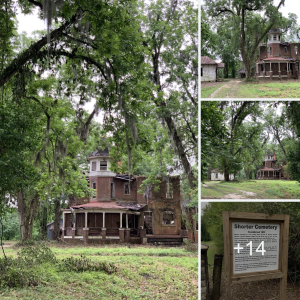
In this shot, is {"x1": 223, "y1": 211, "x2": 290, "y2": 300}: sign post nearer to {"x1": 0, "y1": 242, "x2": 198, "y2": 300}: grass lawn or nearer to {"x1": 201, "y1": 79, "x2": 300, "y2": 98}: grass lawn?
{"x1": 201, "y1": 79, "x2": 300, "y2": 98}: grass lawn

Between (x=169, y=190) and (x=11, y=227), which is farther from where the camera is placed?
(x=169, y=190)

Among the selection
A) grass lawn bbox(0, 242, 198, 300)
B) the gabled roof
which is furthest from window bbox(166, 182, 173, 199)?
the gabled roof

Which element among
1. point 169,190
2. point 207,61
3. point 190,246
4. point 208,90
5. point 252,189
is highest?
point 207,61

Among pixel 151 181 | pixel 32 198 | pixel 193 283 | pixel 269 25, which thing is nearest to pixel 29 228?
pixel 32 198

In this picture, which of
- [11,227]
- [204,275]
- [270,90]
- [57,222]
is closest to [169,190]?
[57,222]

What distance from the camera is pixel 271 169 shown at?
9.62 feet

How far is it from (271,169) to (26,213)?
5.23m

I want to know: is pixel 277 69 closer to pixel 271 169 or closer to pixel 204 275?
pixel 271 169

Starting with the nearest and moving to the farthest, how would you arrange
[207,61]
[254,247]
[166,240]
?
[254,247] → [207,61] → [166,240]

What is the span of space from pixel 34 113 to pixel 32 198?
166 centimetres

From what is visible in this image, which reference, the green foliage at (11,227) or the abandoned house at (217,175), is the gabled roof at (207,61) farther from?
the green foliage at (11,227)

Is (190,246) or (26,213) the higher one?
(26,213)

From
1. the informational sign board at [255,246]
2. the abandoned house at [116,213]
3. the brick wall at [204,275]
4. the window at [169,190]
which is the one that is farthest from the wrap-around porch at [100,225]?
the informational sign board at [255,246]

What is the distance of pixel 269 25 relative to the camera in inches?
131
